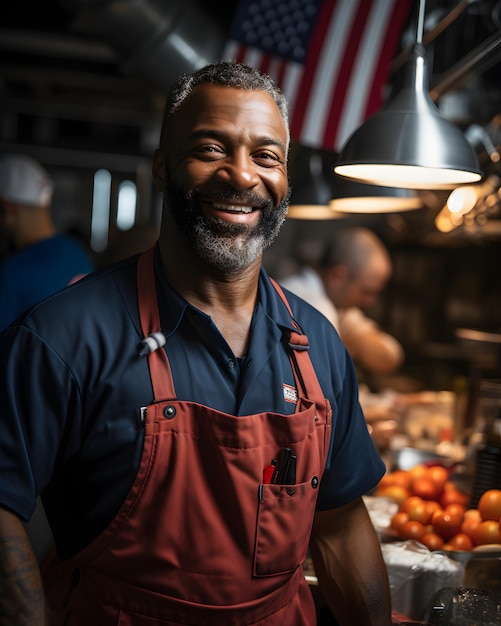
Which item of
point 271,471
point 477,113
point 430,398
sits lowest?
point 430,398

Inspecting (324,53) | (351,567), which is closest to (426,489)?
(351,567)

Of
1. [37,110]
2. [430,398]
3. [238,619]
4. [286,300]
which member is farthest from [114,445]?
[37,110]

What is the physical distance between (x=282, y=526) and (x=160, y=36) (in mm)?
2962

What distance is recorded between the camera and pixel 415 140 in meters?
2.06

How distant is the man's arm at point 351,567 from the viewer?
1843 millimetres

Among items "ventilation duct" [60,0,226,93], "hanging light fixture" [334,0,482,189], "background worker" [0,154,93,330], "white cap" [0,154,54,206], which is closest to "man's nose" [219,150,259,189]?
"hanging light fixture" [334,0,482,189]

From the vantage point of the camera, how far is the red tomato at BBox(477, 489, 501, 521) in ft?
7.75

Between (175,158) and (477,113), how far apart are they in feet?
13.3

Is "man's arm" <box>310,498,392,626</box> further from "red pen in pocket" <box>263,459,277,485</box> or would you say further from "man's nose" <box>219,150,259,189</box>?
"man's nose" <box>219,150,259,189</box>

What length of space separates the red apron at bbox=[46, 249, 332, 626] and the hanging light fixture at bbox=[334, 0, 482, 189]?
0.80 meters

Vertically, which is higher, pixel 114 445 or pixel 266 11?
pixel 266 11

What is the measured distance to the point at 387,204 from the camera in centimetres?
382

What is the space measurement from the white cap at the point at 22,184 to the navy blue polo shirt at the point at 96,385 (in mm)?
2830

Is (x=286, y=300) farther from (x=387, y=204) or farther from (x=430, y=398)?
(x=430, y=398)
